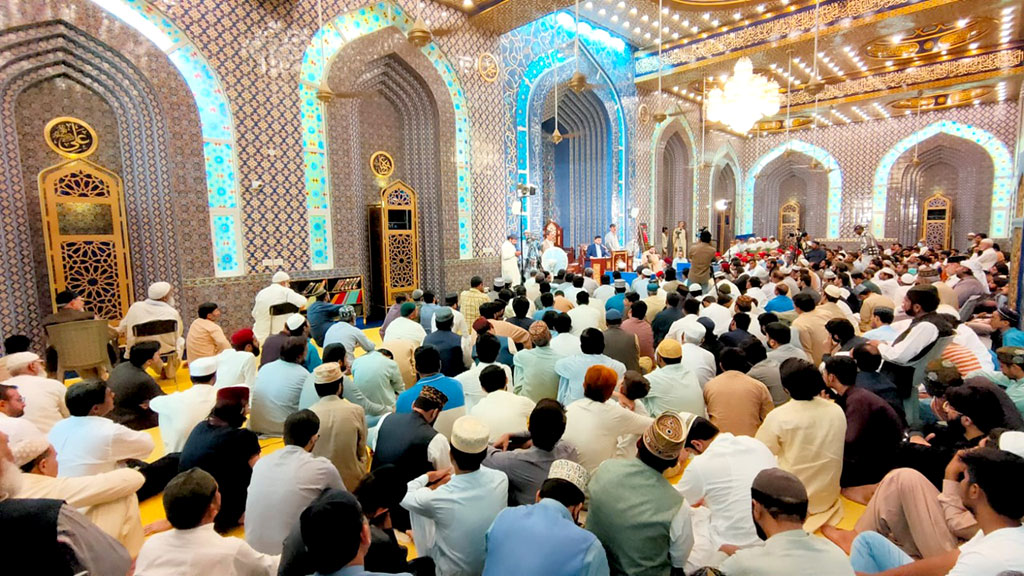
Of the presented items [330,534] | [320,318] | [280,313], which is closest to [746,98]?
Answer: [320,318]

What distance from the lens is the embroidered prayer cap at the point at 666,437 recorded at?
5.62ft

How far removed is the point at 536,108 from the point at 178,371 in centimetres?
758

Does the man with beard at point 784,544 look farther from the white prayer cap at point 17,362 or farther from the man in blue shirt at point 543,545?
the white prayer cap at point 17,362

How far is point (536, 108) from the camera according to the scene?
1019cm

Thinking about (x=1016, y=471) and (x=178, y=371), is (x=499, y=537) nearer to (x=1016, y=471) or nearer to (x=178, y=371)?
(x=1016, y=471)

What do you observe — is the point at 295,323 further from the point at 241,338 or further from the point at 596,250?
the point at 596,250

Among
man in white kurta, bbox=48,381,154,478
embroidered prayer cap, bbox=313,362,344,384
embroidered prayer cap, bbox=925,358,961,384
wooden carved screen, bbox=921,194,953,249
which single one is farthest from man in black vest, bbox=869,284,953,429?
wooden carved screen, bbox=921,194,953,249

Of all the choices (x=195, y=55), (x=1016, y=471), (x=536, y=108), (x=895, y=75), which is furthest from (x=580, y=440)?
(x=895, y=75)

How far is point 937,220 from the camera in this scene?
53.8ft

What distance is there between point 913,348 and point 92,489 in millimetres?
4413

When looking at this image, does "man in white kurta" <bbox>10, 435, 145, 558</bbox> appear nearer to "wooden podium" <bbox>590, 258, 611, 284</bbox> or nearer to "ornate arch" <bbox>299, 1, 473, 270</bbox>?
"ornate arch" <bbox>299, 1, 473, 270</bbox>

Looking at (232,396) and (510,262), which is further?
(510,262)

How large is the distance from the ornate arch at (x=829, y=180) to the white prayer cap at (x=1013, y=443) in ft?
56.6

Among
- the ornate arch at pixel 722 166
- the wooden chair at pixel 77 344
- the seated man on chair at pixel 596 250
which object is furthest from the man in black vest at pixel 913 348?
the ornate arch at pixel 722 166
